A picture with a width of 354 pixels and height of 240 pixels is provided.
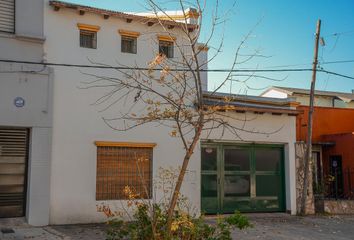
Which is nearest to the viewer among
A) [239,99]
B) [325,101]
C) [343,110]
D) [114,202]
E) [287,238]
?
[287,238]

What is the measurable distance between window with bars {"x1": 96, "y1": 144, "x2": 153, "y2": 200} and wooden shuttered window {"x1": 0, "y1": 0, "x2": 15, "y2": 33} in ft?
12.6

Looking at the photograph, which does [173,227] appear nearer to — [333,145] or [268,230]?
[268,230]

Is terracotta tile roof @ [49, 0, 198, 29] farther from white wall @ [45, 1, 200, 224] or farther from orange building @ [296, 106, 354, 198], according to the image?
orange building @ [296, 106, 354, 198]

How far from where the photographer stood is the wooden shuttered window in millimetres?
11438

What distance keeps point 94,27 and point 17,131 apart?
3542 millimetres

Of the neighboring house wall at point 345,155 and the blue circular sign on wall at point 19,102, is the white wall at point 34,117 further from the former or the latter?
the neighboring house wall at point 345,155

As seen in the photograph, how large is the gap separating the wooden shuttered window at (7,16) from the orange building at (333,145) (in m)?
11.3

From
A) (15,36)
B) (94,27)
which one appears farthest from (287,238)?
(15,36)

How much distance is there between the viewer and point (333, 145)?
18.9 metres

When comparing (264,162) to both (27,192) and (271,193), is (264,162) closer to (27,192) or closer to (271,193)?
(271,193)

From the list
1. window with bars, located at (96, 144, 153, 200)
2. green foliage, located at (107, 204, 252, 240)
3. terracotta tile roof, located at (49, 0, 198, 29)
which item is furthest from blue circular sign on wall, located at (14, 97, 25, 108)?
green foliage, located at (107, 204, 252, 240)

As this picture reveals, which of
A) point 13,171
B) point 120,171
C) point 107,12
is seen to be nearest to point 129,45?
point 107,12

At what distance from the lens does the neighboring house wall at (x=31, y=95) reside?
11.1m

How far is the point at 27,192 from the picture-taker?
37.1ft
